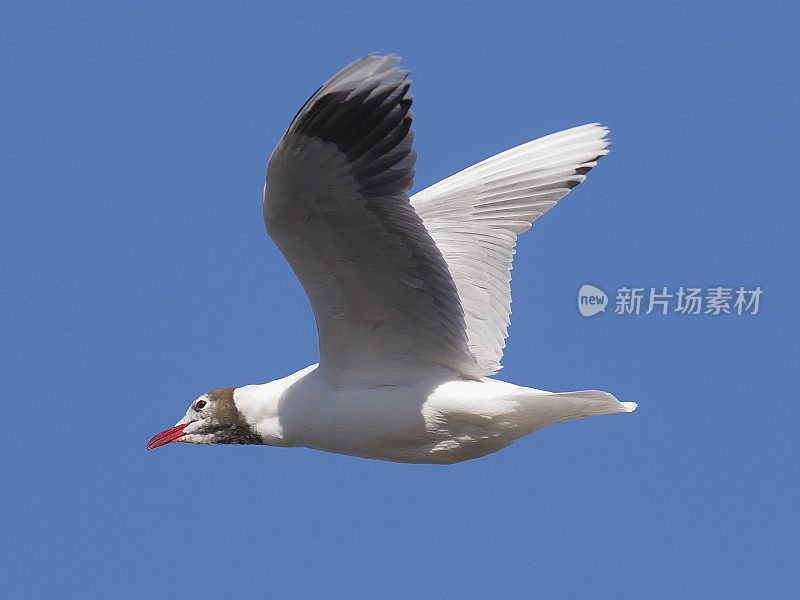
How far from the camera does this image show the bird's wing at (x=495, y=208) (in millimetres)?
8078

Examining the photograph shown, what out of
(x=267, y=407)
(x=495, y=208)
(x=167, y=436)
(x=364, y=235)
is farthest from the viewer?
(x=495, y=208)

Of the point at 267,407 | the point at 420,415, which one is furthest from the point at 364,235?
the point at 267,407

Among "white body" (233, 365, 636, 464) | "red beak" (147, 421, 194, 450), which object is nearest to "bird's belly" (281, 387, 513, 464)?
"white body" (233, 365, 636, 464)

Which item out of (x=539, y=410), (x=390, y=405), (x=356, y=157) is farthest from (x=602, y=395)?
(x=356, y=157)

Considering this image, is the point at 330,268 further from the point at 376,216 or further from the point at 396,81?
the point at 396,81

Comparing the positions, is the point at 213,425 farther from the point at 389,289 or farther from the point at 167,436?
the point at 389,289

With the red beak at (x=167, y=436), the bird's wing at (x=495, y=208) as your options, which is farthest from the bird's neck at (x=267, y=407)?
the bird's wing at (x=495, y=208)

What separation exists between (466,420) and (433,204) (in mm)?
2286

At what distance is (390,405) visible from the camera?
23.6ft

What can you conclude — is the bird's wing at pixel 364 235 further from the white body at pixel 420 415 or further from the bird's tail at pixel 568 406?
the bird's tail at pixel 568 406

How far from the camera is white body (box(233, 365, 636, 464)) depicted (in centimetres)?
689

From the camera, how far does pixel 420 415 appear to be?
711cm

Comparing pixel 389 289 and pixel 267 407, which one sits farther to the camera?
pixel 267 407

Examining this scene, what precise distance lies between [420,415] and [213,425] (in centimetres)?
149
